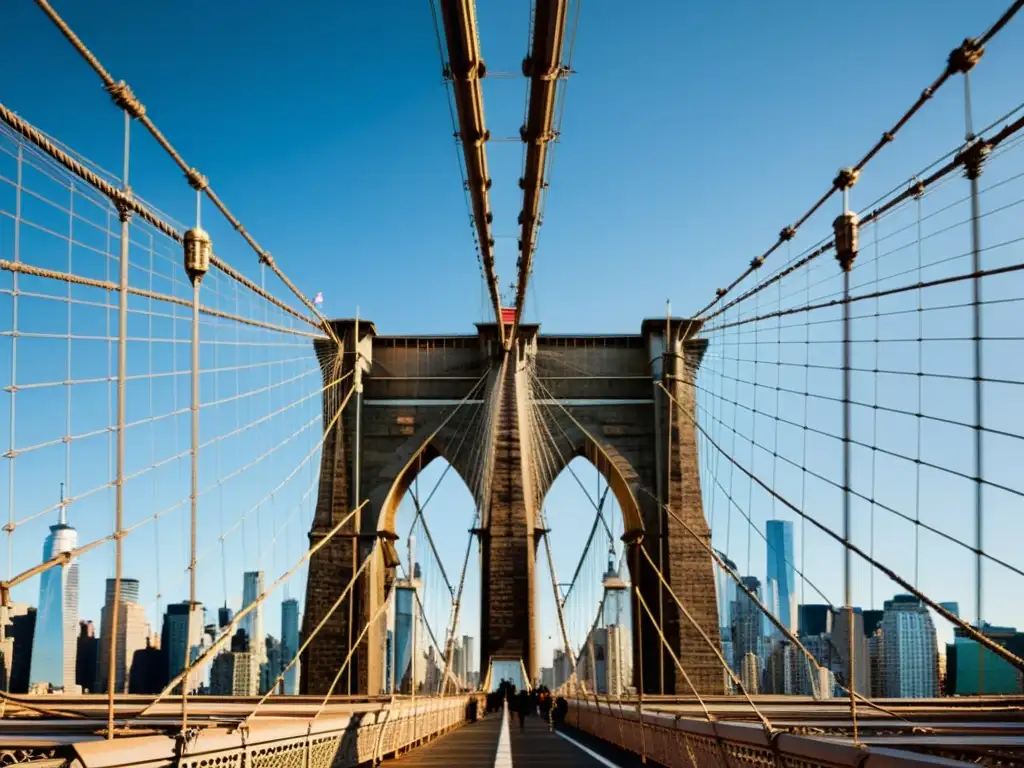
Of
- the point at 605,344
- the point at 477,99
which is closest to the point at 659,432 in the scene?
the point at 605,344

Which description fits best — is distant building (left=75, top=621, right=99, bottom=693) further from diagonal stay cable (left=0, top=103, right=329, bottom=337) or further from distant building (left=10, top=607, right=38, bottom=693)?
diagonal stay cable (left=0, top=103, right=329, bottom=337)

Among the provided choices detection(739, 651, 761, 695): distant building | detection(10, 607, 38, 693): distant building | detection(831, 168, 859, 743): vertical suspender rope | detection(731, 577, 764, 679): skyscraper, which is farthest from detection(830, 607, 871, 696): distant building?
detection(10, 607, 38, 693): distant building

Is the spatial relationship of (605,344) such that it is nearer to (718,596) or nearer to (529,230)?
(718,596)

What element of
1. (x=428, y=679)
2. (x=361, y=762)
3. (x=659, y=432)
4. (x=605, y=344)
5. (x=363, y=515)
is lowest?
(x=428, y=679)

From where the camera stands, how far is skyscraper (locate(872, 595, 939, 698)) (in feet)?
77.3

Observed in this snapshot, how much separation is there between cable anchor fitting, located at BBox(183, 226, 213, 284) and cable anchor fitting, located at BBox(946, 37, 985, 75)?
5.51 m

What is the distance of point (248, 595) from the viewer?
26.4 meters

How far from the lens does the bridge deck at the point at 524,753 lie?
13633 mm

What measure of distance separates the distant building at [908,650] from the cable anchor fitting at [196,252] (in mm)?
16221

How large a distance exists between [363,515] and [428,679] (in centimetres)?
1488

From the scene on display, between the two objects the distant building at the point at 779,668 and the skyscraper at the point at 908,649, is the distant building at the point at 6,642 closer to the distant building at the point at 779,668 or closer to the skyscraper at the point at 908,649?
the skyscraper at the point at 908,649

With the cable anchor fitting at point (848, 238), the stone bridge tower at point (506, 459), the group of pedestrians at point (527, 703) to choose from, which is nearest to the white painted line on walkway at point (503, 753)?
the group of pedestrians at point (527, 703)

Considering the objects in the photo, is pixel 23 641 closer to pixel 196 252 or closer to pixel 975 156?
pixel 196 252

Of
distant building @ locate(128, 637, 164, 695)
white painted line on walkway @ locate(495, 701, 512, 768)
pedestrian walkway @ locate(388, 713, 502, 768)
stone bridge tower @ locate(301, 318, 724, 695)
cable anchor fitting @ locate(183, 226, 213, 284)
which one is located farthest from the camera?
distant building @ locate(128, 637, 164, 695)
